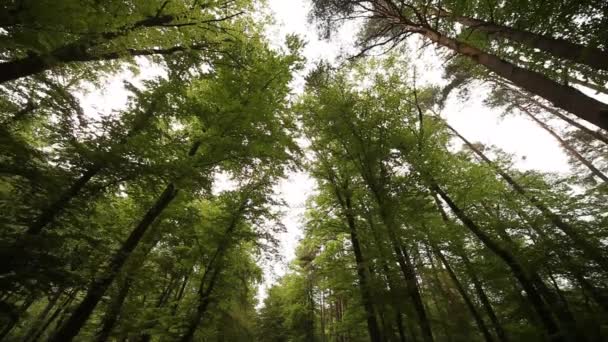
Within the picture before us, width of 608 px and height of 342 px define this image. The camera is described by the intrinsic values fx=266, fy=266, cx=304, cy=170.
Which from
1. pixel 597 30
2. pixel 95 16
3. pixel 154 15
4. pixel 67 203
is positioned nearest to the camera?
pixel 95 16

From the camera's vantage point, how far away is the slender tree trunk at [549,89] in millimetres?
3918

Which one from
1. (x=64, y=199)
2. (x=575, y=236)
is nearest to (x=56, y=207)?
(x=64, y=199)

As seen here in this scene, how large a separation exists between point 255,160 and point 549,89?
22.8ft

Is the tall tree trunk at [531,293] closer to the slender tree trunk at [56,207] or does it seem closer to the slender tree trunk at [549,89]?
the slender tree trunk at [549,89]

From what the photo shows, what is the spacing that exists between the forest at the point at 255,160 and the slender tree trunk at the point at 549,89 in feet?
0.10

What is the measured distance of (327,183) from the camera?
448 inches

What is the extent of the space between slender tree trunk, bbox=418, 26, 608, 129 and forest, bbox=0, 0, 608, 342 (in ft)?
0.10

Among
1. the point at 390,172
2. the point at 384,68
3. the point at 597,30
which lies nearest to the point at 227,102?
the point at 390,172

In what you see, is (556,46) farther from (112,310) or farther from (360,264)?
(112,310)

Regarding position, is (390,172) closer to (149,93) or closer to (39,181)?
(149,93)

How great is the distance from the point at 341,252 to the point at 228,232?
18.1 feet

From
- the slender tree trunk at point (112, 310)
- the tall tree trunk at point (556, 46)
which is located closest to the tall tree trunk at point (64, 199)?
the slender tree trunk at point (112, 310)

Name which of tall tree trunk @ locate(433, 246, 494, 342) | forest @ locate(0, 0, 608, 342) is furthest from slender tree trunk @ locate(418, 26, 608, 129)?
tall tree trunk @ locate(433, 246, 494, 342)

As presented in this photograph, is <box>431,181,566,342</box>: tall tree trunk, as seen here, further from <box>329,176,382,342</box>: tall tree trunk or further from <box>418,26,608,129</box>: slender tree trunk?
<box>418,26,608,129</box>: slender tree trunk
